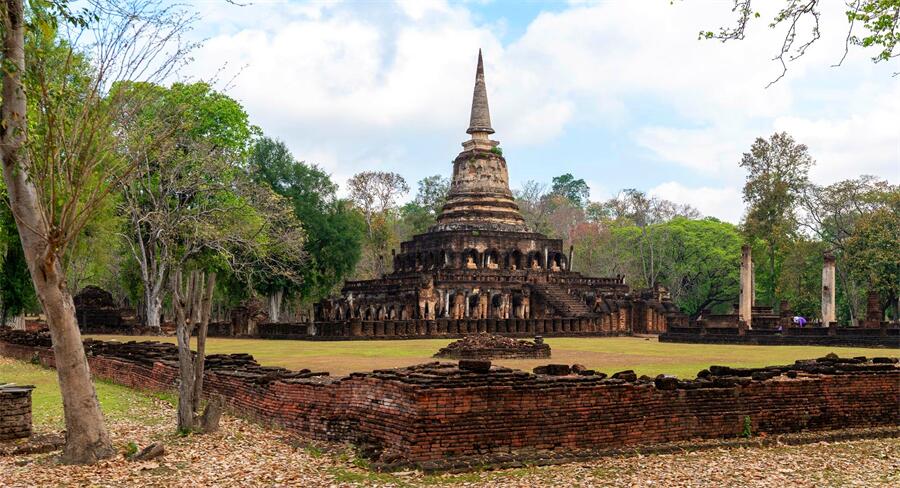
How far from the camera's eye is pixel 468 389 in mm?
10125

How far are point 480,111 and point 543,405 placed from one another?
1763 inches

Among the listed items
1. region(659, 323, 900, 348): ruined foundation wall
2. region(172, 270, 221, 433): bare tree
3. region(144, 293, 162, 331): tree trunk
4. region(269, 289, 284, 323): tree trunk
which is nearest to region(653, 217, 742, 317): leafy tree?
region(269, 289, 284, 323): tree trunk

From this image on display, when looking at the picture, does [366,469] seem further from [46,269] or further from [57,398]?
[57,398]

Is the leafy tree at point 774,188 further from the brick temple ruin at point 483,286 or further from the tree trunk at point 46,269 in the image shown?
the tree trunk at point 46,269

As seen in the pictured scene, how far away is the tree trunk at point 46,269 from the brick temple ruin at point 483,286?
24396 millimetres

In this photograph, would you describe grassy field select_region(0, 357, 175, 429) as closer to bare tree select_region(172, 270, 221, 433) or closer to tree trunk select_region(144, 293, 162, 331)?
bare tree select_region(172, 270, 221, 433)

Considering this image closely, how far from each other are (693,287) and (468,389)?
56.9 meters

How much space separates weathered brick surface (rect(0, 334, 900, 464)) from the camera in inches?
396

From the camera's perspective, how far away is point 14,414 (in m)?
11.8

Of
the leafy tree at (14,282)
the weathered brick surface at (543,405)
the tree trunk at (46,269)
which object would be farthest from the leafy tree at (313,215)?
the tree trunk at (46,269)

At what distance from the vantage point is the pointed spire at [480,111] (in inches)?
2140

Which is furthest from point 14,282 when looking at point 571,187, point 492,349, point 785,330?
point 571,187

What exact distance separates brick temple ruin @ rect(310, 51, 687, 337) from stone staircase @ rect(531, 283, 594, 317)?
0.06m

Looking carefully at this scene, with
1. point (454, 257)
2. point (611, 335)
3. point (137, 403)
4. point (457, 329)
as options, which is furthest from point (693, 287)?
point (137, 403)
